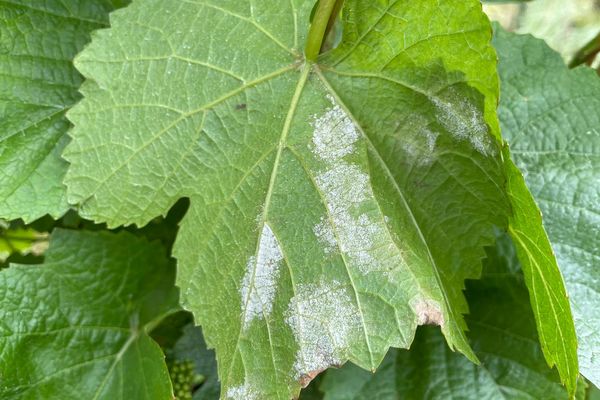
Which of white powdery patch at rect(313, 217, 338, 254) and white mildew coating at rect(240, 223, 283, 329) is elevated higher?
white powdery patch at rect(313, 217, 338, 254)

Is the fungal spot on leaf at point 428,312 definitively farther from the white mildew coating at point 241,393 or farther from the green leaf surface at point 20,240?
the green leaf surface at point 20,240

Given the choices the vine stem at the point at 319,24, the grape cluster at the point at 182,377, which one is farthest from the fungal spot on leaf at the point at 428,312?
the grape cluster at the point at 182,377

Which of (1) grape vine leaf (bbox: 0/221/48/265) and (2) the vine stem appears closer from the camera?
(2) the vine stem

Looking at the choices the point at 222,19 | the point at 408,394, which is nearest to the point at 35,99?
the point at 222,19

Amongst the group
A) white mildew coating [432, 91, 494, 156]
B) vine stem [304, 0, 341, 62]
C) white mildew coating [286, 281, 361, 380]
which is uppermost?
vine stem [304, 0, 341, 62]

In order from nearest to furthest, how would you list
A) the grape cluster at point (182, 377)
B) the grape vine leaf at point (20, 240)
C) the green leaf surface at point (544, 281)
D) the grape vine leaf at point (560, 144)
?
the green leaf surface at point (544, 281) → the grape vine leaf at point (560, 144) → the grape cluster at point (182, 377) → the grape vine leaf at point (20, 240)

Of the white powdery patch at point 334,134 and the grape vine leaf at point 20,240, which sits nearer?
the white powdery patch at point 334,134

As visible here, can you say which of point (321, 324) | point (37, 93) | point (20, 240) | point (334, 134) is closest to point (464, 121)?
point (334, 134)

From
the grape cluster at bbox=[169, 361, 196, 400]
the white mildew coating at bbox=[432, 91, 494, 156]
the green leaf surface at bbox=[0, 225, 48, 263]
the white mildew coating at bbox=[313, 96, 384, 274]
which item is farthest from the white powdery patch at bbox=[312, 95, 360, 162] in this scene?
the green leaf surface at bbox=[0, 225, 48, 263]

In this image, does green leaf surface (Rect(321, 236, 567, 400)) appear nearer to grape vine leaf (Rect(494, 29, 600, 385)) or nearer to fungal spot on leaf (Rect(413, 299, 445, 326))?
grape vine leaf (Rect(494, 29, 600, 385))
